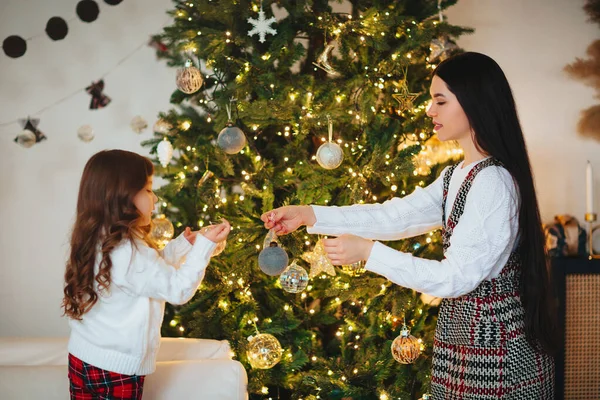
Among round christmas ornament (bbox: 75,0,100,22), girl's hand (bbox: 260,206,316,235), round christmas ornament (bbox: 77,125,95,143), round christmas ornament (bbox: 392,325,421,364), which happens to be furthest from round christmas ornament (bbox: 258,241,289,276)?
round christmas ornament (bbox: 75,0,100,22)

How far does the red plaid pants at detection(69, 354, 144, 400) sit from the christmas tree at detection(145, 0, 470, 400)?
0.49 metres

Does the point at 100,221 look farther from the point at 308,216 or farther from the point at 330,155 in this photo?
the point at 330,155

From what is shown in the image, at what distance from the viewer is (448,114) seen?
5.60 feet

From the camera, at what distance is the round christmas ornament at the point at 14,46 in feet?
10.9

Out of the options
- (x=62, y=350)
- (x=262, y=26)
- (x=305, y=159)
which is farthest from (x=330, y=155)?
(x=62, y=350)

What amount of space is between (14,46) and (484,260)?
279cm

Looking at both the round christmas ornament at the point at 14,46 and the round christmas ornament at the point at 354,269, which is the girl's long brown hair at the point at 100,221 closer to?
the round christmas ornament at the point at 354,269

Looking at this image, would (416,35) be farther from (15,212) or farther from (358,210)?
(15,212)

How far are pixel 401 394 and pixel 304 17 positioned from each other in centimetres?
144

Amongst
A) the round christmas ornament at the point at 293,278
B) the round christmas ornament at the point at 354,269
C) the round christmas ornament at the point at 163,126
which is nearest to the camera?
the round christmas ornament at the point at 293,278

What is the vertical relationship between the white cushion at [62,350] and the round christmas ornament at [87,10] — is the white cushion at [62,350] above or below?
below

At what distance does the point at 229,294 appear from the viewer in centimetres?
259

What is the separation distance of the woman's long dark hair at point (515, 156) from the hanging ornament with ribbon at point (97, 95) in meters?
2.30

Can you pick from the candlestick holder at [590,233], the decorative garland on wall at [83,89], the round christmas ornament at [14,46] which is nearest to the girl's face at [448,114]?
the candlestick holder at [590,233]
